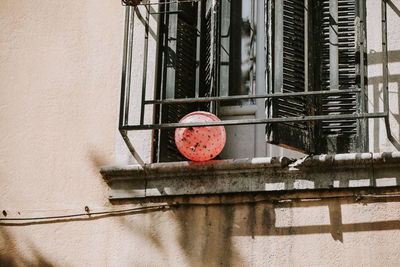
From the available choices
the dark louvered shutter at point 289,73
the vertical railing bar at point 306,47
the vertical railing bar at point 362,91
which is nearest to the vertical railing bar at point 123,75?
the dark louvered shutter at point 289,73

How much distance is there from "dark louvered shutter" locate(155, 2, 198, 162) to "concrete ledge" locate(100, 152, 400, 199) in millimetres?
290

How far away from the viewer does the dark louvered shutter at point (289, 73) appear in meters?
5.42

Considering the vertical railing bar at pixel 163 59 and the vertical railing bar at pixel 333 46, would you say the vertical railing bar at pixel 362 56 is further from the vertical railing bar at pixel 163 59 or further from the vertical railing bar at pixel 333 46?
the vertical railing bar at pixel 163 59

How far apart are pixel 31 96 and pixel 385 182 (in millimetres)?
2833

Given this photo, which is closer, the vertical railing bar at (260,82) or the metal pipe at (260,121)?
the metal pipe at (260,121)

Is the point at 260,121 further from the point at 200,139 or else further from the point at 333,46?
the point at 333,46

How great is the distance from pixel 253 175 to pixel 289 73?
2.72 feet

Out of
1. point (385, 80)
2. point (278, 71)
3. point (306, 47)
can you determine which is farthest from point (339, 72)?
point (385, 80)

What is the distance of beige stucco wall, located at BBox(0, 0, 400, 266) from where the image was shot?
5172 millimetres

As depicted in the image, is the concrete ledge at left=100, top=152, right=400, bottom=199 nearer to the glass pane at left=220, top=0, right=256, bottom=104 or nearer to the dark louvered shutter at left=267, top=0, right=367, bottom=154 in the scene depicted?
the dark louvered shutter at left=267, top=0, right=367, bottom=154

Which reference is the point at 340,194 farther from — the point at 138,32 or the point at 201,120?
the point at 138,32

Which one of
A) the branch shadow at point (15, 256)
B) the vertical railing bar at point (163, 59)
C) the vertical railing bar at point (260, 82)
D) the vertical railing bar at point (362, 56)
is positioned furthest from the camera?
the vertical railing bar at point (260, 82)

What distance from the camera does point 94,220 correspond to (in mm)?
5590

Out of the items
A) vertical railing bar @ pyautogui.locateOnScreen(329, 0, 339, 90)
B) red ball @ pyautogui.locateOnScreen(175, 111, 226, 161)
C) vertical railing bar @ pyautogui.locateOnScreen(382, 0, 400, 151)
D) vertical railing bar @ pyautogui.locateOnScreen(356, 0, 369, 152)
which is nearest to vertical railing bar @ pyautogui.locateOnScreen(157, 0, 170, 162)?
red ball @ pyautogui.locateOnScreen(175, 111, 226, 161)
